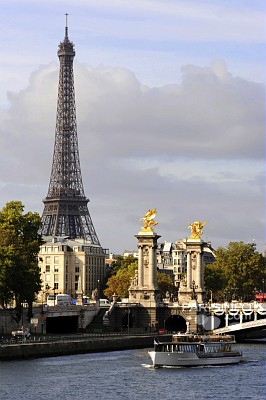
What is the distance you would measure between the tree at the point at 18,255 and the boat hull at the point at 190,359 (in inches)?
669

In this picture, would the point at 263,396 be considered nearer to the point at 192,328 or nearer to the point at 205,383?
the point at 205,383

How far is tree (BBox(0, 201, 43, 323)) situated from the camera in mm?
108375

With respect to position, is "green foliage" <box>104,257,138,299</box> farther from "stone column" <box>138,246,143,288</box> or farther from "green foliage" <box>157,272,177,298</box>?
"stone column" <box>138,246,143,288</box>

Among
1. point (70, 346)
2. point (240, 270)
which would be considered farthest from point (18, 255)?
point (240, 270)

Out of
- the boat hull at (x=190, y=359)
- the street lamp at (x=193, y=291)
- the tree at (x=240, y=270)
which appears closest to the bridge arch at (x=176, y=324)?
the street lamp at (x=193, y=291)

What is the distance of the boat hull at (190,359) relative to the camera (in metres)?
95.0

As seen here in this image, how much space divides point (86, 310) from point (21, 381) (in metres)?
41.5

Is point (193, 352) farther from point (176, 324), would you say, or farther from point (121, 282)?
point (121, 282)

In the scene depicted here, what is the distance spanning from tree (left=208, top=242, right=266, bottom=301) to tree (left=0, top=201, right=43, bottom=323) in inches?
2181

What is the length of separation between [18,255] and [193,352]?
19.2m

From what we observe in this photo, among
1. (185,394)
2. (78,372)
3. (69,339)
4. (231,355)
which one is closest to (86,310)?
(69,339)

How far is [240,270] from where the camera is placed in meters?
169

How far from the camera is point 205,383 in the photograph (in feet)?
279

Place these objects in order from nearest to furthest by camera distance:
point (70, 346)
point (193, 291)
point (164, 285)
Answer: point (70, 346), point (193, 291), point (164, 285)
